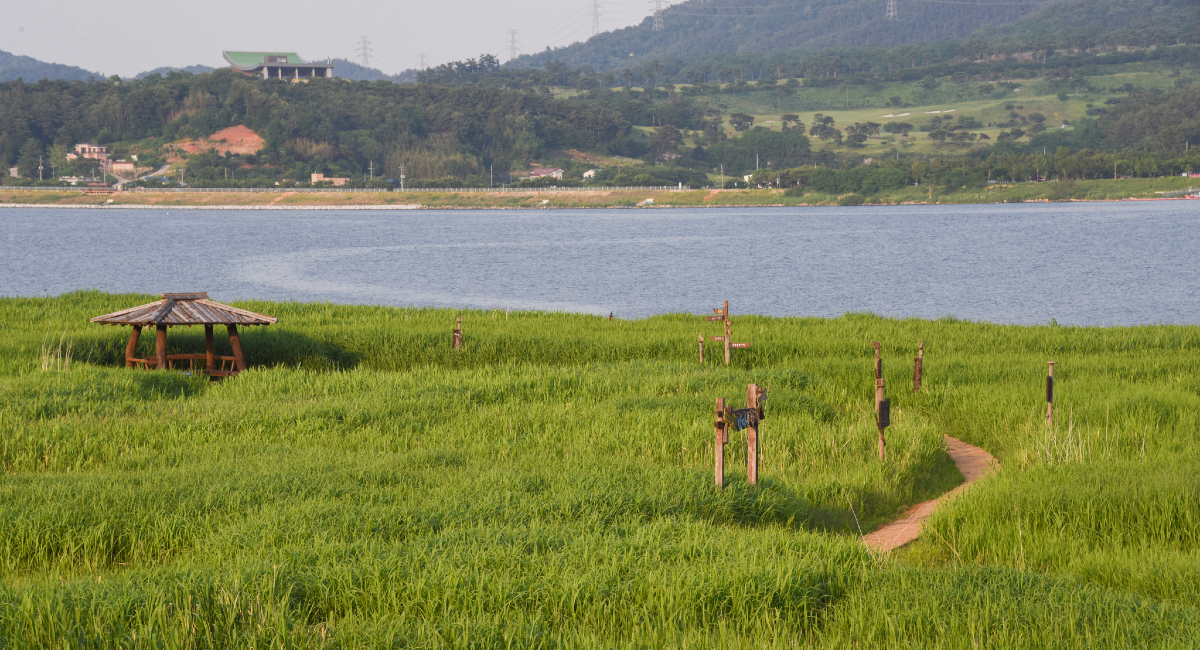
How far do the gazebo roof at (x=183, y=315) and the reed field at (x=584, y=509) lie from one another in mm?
1304

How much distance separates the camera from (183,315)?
763 inches

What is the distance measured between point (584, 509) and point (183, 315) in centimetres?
1256

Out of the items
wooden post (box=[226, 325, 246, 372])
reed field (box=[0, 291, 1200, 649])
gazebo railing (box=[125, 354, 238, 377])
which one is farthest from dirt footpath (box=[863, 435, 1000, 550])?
wooden post (box=[226, 325, 246, 372])

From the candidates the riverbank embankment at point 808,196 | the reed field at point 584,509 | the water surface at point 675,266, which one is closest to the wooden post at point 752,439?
the reed field at point 584,509

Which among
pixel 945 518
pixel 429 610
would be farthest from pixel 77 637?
pixel 945 518

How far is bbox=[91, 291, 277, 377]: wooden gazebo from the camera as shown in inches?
756

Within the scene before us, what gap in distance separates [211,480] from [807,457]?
7698 millimetres

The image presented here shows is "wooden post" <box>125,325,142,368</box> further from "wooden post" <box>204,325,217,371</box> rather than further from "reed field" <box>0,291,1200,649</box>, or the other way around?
"reed field" <box>0,291,1200,649</box>

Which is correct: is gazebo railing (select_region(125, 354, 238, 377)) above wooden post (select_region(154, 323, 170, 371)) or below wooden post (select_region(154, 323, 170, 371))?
below

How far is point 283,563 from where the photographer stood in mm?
7934

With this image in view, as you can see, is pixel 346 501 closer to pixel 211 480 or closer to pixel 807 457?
pixel 211 480

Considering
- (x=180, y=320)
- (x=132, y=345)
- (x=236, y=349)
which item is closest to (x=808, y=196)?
(x=236, y=349)

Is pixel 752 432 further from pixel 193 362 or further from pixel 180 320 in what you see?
pixel 193 362

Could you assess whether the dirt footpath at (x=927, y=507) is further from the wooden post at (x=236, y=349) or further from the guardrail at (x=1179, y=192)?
the guardrail at (x=1179, y=192)
